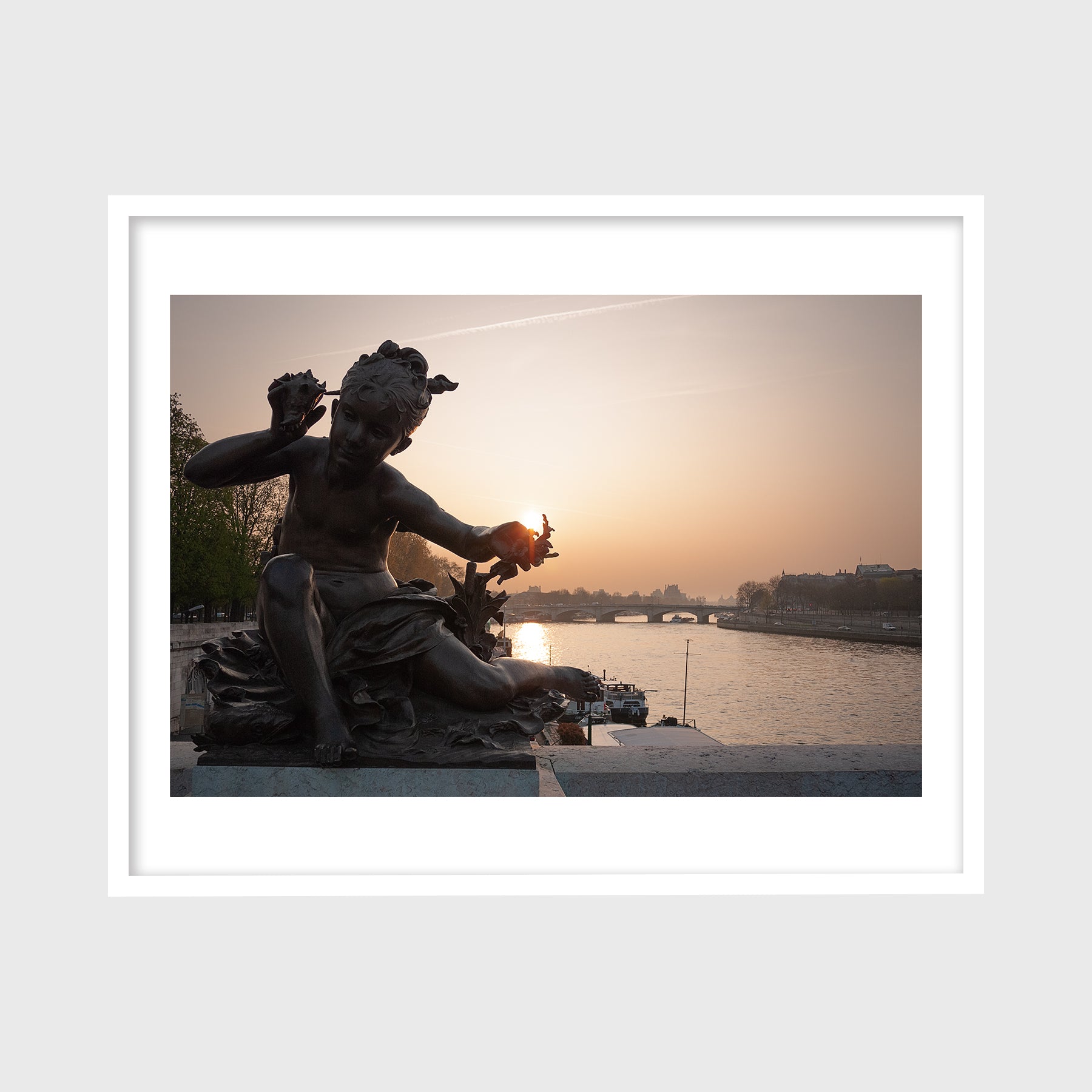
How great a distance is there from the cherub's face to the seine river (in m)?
8.78

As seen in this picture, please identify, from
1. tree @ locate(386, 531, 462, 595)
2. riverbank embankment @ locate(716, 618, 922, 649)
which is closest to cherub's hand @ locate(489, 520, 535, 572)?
riverbank embankment @ locate(716, 618, 922, 649)

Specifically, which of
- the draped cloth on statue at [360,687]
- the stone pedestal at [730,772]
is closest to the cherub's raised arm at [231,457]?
the draped cloth on statue at [360,687]

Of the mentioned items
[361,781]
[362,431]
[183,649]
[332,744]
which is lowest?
[183,649]

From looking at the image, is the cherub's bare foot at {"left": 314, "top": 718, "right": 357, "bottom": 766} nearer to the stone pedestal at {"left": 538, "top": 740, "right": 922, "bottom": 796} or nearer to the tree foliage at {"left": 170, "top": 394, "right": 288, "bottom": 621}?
the stone pedestal at {"left": 538, "top": 740, "right": 922, "bottom": 796}

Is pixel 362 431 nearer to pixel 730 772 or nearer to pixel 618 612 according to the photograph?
pixel 730 772

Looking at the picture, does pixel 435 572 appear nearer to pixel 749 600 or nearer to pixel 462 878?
pixel 462 878

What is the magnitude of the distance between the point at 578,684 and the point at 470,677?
62 cm

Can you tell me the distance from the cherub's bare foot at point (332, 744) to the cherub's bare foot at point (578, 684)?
112 centimetres

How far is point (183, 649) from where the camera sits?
56.5 ft

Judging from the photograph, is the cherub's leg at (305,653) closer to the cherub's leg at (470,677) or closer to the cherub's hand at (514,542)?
the cherub's leg at (470,677)

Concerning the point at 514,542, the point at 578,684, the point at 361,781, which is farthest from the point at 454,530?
the point at 361,781

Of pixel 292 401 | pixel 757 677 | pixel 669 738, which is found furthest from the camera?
pixel 757 677

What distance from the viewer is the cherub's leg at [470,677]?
406 centimetres
